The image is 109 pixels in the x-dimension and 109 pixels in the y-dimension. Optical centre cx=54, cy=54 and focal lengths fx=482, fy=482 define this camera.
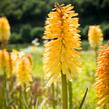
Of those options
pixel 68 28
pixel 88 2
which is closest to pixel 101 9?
pixel 88 2

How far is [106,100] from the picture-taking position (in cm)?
216

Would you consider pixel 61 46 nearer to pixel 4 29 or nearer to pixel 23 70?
pixel 23 70

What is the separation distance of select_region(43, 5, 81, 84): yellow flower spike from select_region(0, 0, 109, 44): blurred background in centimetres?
3716

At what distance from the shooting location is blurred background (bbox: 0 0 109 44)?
41.2 meters

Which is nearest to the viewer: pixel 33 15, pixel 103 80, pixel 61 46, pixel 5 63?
pixel 103 80

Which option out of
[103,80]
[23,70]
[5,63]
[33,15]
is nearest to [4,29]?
[5,63]

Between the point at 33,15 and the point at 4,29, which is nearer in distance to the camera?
the point at 4,29

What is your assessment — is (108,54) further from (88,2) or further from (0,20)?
(88,2)

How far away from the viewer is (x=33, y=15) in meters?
45.4

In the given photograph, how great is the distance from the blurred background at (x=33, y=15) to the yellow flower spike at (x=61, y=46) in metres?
37.2

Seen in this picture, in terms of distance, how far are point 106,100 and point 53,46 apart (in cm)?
41

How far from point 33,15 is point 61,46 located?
142ft

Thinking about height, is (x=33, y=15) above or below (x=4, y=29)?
below

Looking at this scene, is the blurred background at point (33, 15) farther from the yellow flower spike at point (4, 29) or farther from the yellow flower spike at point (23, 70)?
the yellow flower spike at point (23, 70)
